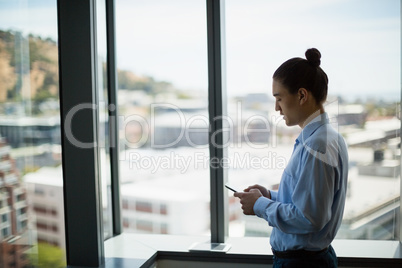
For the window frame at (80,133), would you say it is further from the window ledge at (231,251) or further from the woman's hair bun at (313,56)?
the woman's hair bun at (313,56)

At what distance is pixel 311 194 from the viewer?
4.32 feet

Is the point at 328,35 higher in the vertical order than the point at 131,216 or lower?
higher

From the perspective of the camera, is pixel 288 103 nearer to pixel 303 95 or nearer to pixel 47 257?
pixel 303 95

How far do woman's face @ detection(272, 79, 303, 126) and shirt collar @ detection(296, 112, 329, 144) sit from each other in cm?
5

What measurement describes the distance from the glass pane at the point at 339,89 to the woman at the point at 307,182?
32.5 inches

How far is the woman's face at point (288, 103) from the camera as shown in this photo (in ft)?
4.77

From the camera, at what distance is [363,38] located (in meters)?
2.21

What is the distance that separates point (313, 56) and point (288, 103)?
0.58 feet

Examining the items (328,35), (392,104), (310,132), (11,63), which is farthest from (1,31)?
(392,104)

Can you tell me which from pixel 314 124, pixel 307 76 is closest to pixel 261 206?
pixel 314 124

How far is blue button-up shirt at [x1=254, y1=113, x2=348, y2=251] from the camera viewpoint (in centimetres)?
132

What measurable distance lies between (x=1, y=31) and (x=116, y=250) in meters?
1.27

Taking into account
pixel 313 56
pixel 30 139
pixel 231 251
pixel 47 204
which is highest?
pixel 313 56

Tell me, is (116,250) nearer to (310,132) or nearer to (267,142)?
(267,142)
